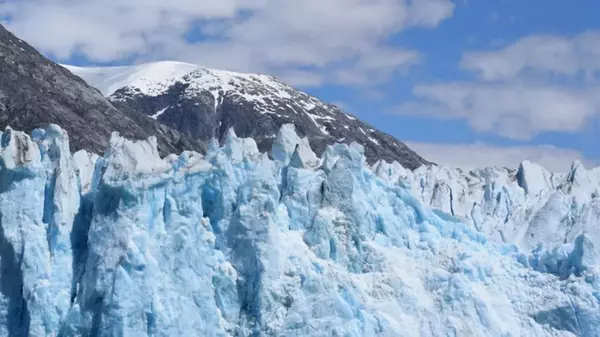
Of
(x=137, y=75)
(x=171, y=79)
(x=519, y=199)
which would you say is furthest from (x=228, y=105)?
(x=519, y=199)

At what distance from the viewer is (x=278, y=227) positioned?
90.6ft

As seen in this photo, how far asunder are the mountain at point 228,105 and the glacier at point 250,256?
8463 cm

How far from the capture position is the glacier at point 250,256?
2481cm

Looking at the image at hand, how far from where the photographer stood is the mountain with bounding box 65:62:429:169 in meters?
126

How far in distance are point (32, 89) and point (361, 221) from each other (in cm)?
6967

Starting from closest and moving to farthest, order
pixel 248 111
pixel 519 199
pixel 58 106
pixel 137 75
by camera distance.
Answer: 1. pixel 519 199
2. pixel 58 106
3. pixel 248 111
4. pixel 137 75

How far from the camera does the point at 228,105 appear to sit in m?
138

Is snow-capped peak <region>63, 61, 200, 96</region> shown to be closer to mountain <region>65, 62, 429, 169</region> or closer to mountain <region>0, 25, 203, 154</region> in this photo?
mountain <region>65, 62, 429, 169</region>

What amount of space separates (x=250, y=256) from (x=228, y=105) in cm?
11203

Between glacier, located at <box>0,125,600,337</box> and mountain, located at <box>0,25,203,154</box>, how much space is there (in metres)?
55.1

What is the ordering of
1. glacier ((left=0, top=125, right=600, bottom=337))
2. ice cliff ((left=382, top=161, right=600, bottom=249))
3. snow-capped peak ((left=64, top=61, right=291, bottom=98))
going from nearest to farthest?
glacier ((left=0, top=125, right=600, bottom=337)) < ice cliff ((left=382, top=161, right=600, bottom=249)) < snow-capped peak ((left=64, top=61, right=291, bottom=98))

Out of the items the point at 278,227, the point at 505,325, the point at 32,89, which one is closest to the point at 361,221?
the point at 278,227

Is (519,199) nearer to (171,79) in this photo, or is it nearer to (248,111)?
(248,111)

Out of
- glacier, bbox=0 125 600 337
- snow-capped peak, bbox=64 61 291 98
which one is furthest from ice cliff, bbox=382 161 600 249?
snow-capped peak, bbox=64 61 291 98
